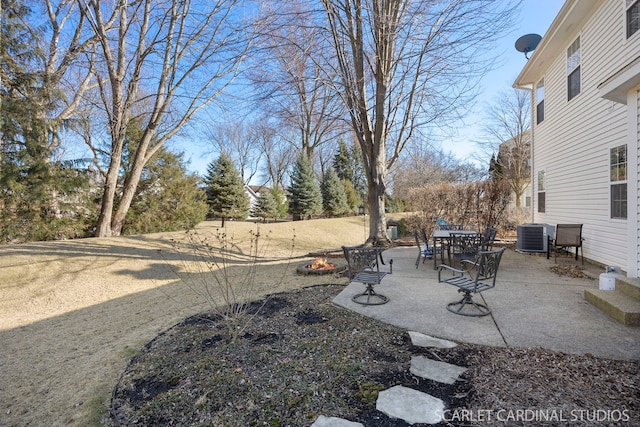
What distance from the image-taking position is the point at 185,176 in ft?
49.0

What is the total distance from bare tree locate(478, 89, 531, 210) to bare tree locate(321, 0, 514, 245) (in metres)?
16.4

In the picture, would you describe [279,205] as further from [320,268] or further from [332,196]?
[320,268]

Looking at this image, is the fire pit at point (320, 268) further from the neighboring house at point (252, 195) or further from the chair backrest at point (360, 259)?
the neighboring house at point (252, 195)

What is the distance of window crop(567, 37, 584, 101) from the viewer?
7.09 metres

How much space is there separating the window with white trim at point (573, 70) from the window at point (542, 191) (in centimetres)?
254

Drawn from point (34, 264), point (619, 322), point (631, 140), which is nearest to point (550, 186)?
point (631, 140)

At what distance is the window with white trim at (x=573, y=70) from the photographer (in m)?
7.09

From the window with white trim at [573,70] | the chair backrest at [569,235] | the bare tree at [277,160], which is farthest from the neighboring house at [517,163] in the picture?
the bare tree at [277,160]

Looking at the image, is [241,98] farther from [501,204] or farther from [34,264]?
[501,204]

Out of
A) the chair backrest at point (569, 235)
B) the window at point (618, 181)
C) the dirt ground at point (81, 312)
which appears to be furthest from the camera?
the chair backrest at point (569, 235)

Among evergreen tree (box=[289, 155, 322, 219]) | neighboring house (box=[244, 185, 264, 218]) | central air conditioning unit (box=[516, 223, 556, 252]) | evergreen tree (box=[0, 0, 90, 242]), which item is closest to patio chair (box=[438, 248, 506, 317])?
central air conditioning unit (box=[516, 223, 556, 252])

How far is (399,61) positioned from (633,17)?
4441 millimetres

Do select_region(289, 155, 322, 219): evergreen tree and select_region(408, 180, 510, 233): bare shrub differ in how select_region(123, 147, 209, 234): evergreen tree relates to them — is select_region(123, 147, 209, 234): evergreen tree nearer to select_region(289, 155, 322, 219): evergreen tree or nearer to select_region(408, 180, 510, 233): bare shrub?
select_region(289, 155, 322, 219): evergreen tree

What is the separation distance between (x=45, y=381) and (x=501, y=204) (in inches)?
459
